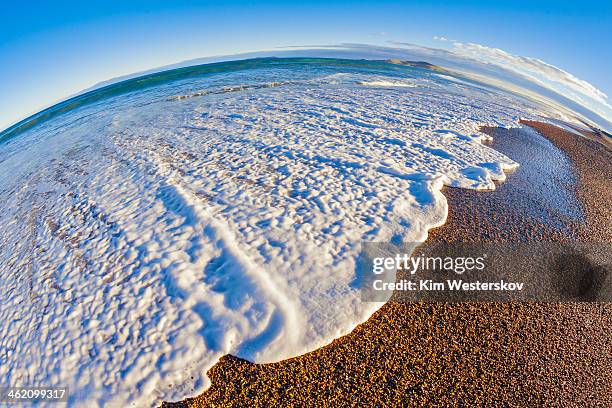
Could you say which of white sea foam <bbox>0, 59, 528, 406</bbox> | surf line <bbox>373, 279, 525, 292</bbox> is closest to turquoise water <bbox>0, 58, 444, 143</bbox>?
white sea foam <bbox>0, 59, 528, 406</bbox>

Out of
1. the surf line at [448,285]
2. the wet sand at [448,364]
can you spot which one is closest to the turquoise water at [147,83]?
the surf line at [448,285]

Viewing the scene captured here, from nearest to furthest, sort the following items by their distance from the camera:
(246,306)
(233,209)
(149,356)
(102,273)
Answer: (149,356), (246,306), (102,273), (233,209)

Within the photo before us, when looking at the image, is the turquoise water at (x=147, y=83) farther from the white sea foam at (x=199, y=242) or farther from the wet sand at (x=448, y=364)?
the wet sand at (x=448, y=364)

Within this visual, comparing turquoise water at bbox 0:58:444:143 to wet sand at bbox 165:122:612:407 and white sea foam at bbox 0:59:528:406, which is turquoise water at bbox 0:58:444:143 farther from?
wet sand at bbox 165:122:612:407

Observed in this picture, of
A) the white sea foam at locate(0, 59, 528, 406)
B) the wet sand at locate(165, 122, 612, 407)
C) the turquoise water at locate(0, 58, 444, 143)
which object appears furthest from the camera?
the turquoise water at locate(0, 58, 444, 143)

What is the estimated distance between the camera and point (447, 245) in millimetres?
3031

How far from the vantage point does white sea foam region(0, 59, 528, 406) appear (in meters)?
2.20

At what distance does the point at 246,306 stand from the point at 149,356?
30.3 inches

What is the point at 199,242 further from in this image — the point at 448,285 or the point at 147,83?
the point at 147,83

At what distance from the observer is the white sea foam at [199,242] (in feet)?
7.21

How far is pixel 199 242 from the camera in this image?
320 centimetres

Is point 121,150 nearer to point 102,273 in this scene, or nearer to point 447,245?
point 102,273

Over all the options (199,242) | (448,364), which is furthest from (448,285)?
(199,242)

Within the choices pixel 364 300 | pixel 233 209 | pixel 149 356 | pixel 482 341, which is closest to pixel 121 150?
pixel 233 209
